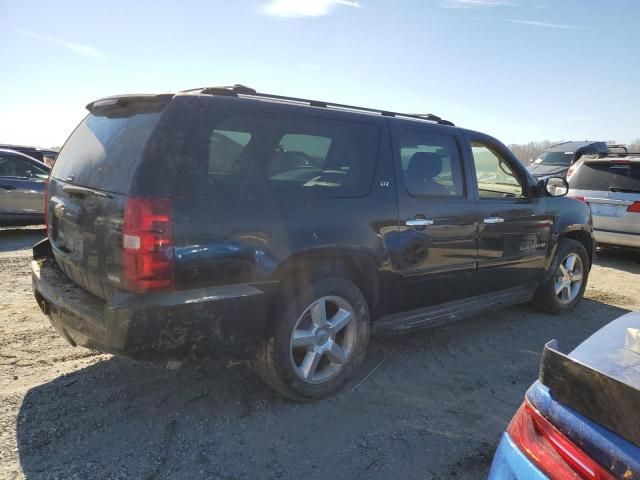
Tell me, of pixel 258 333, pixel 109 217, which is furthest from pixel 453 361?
pixel 109 217

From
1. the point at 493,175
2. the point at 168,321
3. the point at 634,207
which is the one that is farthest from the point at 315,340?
the point at 634,207

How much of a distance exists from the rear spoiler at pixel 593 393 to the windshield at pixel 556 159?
14246mm

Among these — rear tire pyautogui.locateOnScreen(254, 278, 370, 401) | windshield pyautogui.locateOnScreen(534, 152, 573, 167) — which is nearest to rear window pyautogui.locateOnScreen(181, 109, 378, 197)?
rear tire pyautogui.locateOnScreen(254, 278, 370, 401)

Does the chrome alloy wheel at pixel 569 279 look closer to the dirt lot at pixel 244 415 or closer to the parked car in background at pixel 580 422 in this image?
the dirt lot at pixel 244 415

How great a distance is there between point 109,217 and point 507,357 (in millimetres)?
3320

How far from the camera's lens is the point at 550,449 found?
1509 mm

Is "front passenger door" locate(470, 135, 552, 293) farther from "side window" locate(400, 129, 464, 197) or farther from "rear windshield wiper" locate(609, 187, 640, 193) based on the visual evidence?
"rear windshield wiper" locate(609, 187, 640, 193)

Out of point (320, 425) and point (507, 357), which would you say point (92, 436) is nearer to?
point (320, 425)

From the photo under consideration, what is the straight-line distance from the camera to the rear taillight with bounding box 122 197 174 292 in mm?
2527

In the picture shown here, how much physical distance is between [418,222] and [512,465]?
88.3 inches

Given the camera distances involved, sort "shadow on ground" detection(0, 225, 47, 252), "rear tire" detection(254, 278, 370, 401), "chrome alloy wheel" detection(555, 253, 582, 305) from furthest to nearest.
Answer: "shadow on ground" detection(0, 225, 47, 252) → "chrome alloy wheel" detection(555, 253, 582, 305) → "rear tire" detection(254, 278, 370, 401)

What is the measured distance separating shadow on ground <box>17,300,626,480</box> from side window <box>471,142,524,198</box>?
1612 mm

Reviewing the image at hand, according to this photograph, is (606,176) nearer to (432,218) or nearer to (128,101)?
(432,218)

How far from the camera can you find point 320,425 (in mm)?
3029
